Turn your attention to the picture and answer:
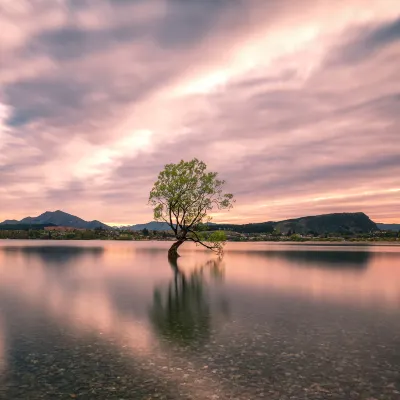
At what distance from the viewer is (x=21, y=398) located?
13.1m

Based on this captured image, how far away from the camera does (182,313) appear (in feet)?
95.7

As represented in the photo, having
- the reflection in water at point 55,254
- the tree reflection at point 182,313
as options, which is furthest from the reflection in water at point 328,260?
the reflection in water at point 55,254

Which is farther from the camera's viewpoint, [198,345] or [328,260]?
[328,260]

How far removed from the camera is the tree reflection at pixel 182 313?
2230cm

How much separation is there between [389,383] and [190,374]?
26.0 feet

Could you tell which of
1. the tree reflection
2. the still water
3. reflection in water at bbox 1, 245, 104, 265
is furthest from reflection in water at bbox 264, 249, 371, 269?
reflection in water at bbox 1, 245, 104, 265

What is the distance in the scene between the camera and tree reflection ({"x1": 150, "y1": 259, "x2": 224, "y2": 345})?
22297 millimetres

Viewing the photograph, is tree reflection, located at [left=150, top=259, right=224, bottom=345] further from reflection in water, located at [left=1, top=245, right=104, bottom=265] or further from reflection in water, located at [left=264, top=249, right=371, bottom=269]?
reflection in water, located at [left=1, top=245, right=104, bottom=265]

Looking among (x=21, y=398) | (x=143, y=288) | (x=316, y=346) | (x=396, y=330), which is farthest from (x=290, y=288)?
(x=21, y=398)

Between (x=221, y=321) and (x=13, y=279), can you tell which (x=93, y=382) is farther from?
(x=13, y=279)

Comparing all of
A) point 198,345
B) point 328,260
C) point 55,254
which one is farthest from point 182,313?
point 55,254

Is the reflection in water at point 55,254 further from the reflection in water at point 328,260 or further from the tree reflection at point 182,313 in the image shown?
the reflection in water at point 328,260

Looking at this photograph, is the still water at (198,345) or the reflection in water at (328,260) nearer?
the still water at (198,345)

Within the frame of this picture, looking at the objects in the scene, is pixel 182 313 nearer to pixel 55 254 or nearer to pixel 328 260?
pixel 328 260
